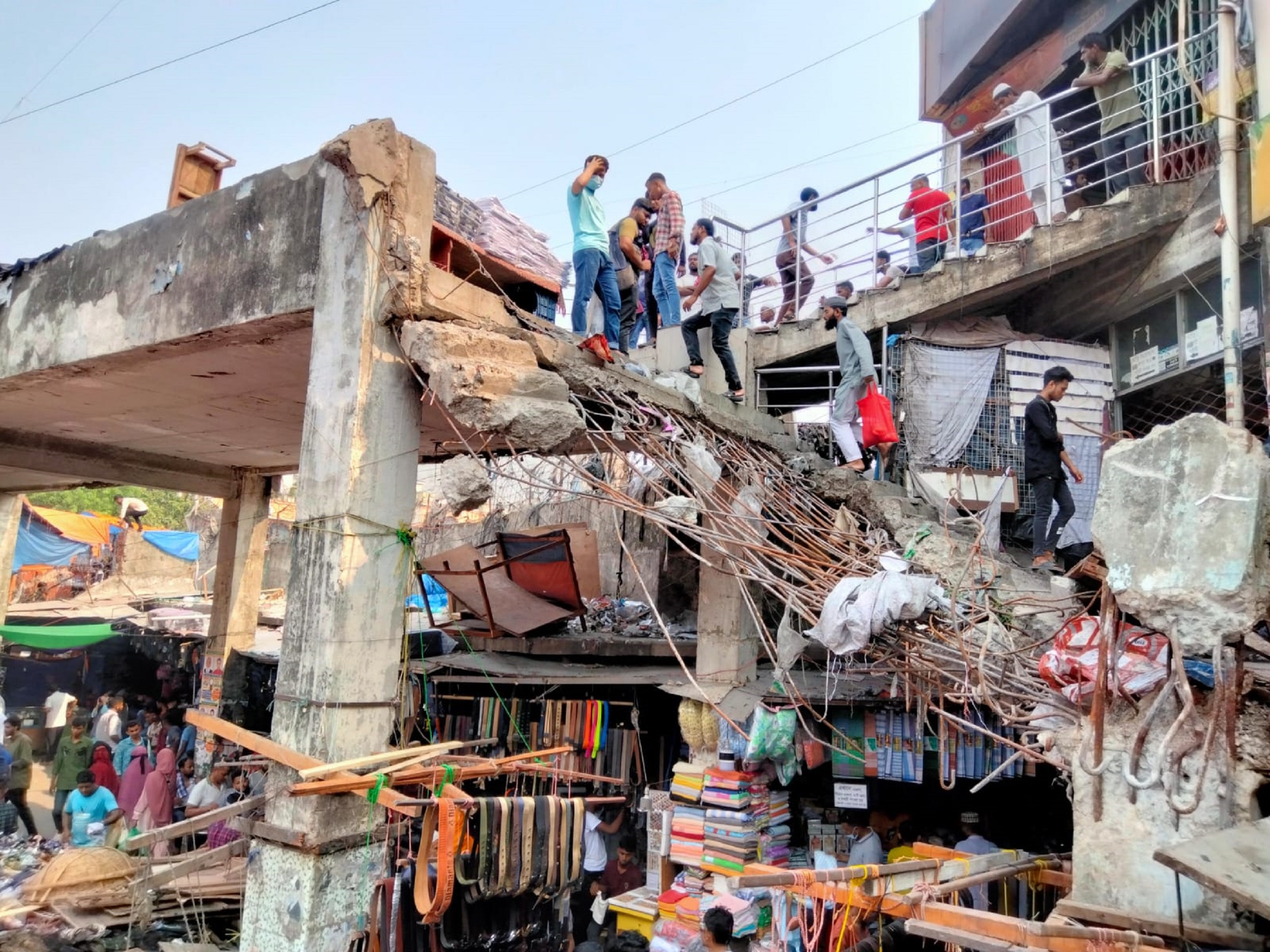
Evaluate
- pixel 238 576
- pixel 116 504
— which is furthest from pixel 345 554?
pixel 116 504

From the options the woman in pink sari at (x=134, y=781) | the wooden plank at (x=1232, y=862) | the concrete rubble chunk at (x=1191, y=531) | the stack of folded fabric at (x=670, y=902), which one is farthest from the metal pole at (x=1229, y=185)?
the woman in pink sari at (x=134, y=781)

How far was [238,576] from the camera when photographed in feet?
40.8

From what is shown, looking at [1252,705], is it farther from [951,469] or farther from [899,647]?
[951,469]

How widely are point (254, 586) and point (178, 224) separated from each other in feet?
22.8

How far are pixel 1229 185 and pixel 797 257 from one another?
15.5ft

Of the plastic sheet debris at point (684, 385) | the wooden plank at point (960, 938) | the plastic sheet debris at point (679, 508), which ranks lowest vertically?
the wooden plank at point (960, 938)

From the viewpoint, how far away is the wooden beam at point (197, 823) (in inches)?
209

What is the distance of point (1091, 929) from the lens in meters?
3.18

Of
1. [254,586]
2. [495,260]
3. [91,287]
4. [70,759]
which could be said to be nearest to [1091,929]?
[495,260]

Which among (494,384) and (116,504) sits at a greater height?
(116,504)

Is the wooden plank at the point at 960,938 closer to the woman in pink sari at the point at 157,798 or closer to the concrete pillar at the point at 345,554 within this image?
the concrete pillar at the point at 345,554

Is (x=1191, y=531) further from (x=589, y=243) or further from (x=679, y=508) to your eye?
(x=589, y=243)

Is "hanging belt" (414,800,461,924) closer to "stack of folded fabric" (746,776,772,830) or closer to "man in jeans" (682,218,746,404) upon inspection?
"stack of folded fabric" (746,776,772,830)

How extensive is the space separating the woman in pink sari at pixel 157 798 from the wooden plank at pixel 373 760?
7014mm
